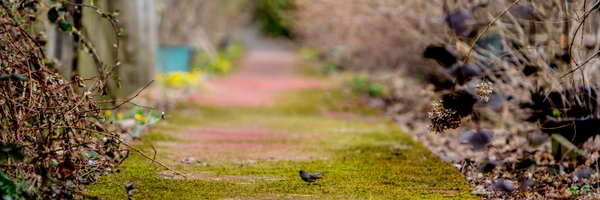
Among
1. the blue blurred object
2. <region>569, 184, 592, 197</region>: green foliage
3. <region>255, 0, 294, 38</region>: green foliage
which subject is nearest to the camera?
<region>569, 184, 592, 197</region>: green foliage

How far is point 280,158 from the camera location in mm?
8727

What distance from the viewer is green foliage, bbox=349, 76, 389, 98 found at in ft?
59.3

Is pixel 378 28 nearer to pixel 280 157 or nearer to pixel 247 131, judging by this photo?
pixel 247 131

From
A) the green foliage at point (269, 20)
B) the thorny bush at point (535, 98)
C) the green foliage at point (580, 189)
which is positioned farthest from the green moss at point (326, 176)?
the green foliage at point (269, 20)

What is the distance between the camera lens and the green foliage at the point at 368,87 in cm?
1808

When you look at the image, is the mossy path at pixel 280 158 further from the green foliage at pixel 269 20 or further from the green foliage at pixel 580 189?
the green foliage at pixel 269 20

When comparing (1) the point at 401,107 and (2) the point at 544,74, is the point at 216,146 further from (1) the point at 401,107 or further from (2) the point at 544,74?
(1) the point at 401,107

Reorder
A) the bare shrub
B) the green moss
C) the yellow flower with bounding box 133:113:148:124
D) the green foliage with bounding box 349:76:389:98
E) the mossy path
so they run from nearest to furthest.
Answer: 1. the green moss
2. the mossy path
3. the yellow flower with bounding box 133:113:148:124
4. the bare shrub
5. the green foliage with bounding box 349:76:389:98

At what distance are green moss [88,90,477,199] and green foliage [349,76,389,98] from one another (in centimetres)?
599

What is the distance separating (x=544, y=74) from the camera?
8422mm

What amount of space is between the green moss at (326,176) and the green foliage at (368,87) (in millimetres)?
5987

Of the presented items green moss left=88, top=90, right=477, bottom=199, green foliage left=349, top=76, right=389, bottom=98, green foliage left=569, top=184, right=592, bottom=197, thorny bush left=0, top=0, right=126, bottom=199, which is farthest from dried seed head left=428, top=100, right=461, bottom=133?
green foliage left=349, top=76, right=389, bottom=98

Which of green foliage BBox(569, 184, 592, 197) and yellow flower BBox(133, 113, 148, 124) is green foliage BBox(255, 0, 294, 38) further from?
green foliage BBox(569, 184, 592, 197)

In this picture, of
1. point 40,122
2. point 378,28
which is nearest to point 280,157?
point 40,122
